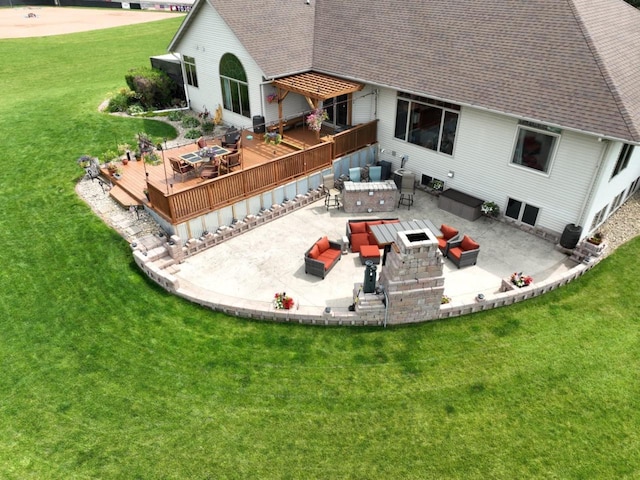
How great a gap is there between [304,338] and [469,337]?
4.44 metres

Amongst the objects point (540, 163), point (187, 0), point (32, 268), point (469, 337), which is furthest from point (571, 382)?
point (187, 0)

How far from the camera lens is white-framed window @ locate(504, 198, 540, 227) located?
15.4 meters

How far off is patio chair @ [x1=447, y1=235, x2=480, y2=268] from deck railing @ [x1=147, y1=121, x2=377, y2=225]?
21.8 feet

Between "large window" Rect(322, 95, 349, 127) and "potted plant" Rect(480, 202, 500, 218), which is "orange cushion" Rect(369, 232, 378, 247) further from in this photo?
"large window" Rect(322, 95, 349, 127)

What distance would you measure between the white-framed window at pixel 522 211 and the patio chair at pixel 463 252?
3219 millimetres

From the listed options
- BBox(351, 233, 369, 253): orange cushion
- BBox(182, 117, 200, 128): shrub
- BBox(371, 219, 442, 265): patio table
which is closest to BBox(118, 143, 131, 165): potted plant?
BBox(182, 117, 200, 128): shrub

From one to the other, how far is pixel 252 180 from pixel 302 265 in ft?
13.0

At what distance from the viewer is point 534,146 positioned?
14562 millimetres

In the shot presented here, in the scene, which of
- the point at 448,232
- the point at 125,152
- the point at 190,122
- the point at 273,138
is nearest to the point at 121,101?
the point at 190,122

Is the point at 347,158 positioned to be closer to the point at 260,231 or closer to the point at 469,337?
the point at 260,231

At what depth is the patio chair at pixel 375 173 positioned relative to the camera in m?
18.0

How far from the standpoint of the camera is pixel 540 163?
47.8 ft

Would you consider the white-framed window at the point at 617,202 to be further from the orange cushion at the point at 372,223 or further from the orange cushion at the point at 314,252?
the orange cushion at the point at 314,252

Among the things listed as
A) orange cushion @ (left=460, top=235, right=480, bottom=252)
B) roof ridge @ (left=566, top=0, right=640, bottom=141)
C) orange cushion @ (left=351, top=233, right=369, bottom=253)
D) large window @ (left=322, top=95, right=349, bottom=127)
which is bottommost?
orange cushion @ (left=351, top=233, right=369, bottom=253)
